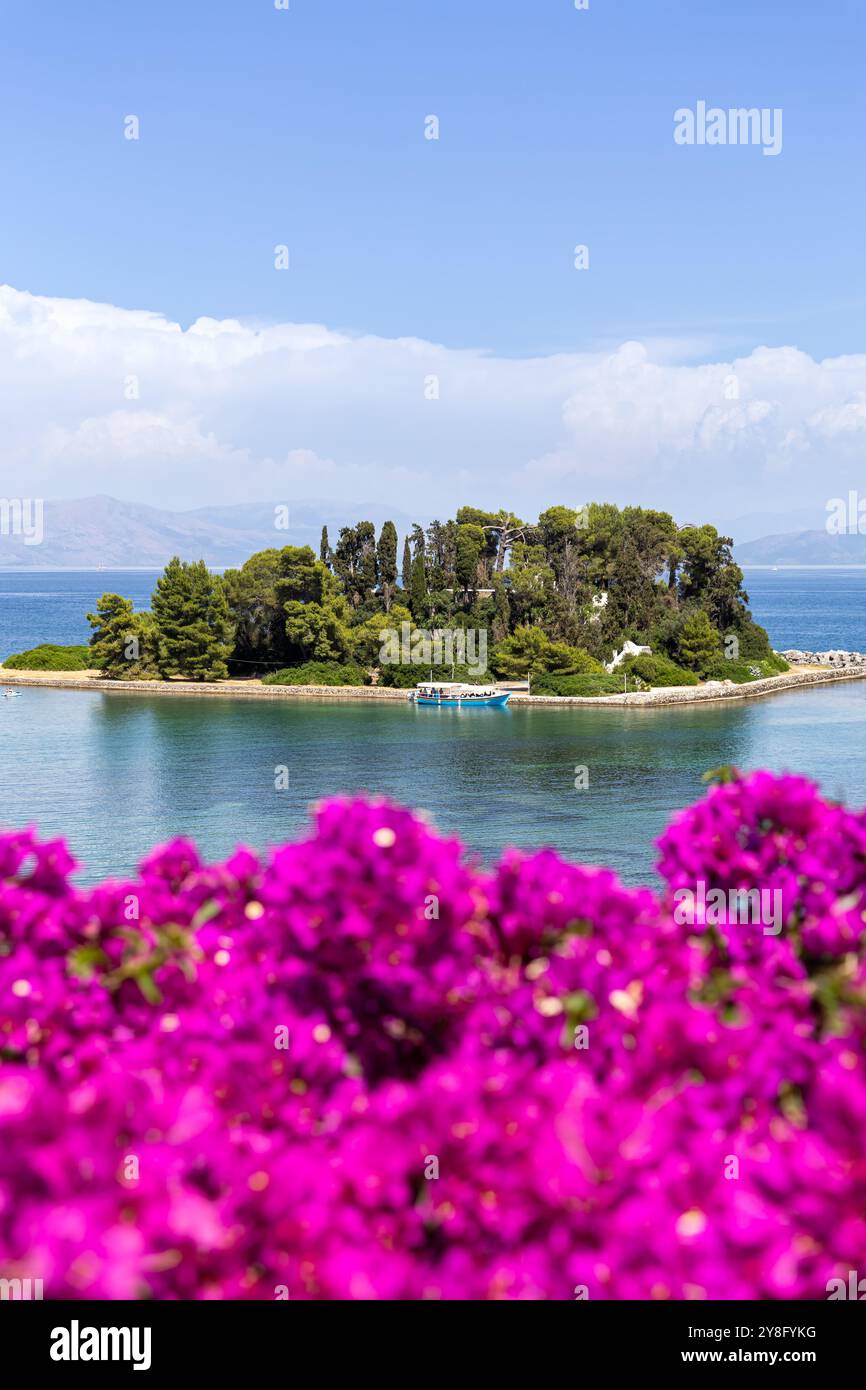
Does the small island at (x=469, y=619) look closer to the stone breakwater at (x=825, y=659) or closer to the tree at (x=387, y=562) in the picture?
the tree at (x=387, y=562)


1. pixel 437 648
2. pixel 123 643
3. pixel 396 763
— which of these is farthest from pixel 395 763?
pixel 123 643

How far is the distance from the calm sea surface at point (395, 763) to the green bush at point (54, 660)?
6367 millimetres

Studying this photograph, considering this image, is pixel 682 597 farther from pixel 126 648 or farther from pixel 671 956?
pixel 671 956

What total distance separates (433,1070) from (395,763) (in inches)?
1451

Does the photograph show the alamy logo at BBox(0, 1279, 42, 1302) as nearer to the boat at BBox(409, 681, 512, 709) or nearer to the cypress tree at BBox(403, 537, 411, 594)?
the boat at BBox(409, 681, 512, 709)

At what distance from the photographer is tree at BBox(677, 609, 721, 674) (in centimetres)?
5772

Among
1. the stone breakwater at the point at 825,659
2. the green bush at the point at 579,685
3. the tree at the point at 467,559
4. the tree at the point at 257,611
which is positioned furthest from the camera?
the stone breakwater at the point at 825,659

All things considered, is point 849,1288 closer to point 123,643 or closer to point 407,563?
point 407,563

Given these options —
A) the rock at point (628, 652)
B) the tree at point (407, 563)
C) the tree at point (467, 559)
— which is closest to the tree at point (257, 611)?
the tree at point (407, 563)

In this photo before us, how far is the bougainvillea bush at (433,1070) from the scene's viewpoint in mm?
2166

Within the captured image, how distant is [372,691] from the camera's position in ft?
185
